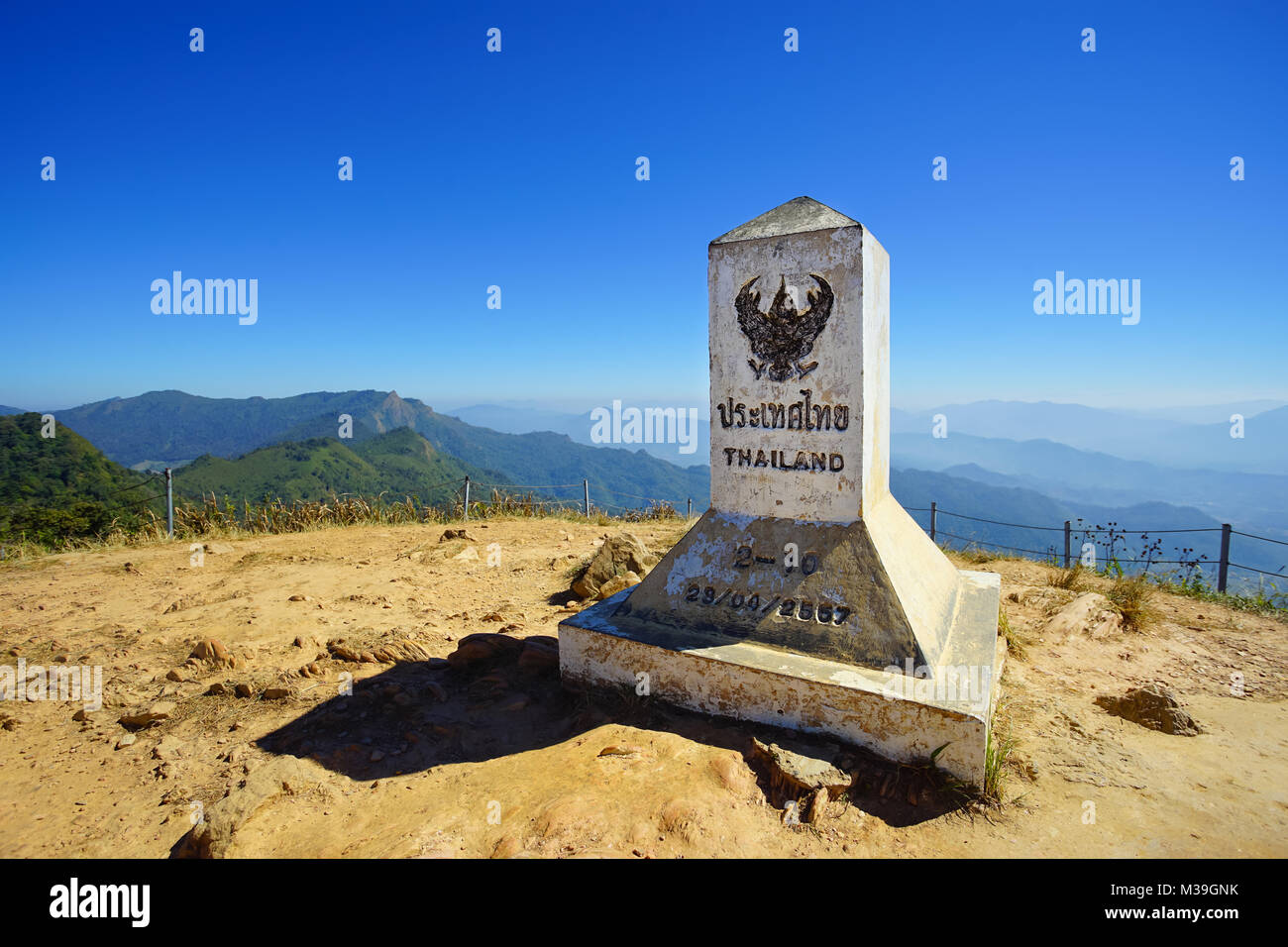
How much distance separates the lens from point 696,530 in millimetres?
4113

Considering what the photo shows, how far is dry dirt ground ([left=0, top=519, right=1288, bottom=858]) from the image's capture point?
2646mm

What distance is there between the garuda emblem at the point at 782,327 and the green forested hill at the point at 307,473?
4144 cm

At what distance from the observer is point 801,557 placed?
12.0 feet

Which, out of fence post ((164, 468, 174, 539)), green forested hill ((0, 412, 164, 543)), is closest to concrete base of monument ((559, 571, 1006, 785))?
fence post ((164, 468, 174, 539))

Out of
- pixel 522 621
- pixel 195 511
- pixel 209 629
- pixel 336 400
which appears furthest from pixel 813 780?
pixel 336 400

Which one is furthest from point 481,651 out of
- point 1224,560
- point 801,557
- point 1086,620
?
point 1224,560

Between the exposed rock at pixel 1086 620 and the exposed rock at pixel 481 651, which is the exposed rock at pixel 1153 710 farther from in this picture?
the exposed rock at pixel 481 651

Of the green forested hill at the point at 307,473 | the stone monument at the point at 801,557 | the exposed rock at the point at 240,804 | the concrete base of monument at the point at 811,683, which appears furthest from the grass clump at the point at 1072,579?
the green forested hill at the point at 307,473

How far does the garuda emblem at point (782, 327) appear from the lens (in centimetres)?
352

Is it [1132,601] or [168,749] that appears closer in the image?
[168,749]

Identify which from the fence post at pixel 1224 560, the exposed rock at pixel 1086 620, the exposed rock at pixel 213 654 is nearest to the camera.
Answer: the exposed rock at pixel 213 654

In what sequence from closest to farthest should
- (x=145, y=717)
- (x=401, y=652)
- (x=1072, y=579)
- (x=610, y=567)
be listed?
(x=145, y=717) → (x=401, y=652) → (x=610, y=567) → (x=1072, y=579)

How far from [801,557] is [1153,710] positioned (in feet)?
8.25

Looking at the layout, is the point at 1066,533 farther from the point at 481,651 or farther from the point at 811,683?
the point at 481,651
